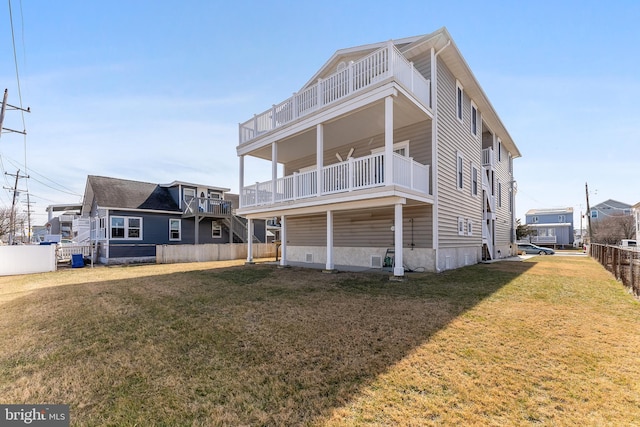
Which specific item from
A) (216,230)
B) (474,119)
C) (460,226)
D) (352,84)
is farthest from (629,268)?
(216,230)

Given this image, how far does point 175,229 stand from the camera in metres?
22.2

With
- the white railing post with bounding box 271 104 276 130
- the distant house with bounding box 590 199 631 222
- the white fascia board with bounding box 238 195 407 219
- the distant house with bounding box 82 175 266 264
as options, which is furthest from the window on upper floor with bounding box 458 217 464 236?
the distant house with bounding box 590 199 631 222

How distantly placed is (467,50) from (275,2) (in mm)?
8117

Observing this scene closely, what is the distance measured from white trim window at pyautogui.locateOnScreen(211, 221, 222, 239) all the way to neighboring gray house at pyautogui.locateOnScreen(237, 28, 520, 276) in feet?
35.0

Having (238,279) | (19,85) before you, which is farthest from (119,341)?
(19,85)

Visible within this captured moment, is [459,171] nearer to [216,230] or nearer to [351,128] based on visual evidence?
[351,128]

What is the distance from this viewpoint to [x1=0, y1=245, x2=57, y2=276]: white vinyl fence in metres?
13.3

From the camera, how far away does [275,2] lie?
10.9 meters

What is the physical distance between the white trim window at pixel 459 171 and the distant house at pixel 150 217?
1658 centimetres

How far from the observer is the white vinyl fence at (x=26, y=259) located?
13.3 m

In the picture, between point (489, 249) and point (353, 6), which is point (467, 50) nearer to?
point (353, 6)

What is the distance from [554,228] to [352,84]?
4898cm

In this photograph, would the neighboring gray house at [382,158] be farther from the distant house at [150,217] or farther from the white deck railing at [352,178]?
the distant house at [150,217]

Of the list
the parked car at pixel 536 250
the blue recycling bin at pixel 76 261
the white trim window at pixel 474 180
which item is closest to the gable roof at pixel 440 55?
the white trim window at pixel 474 180
